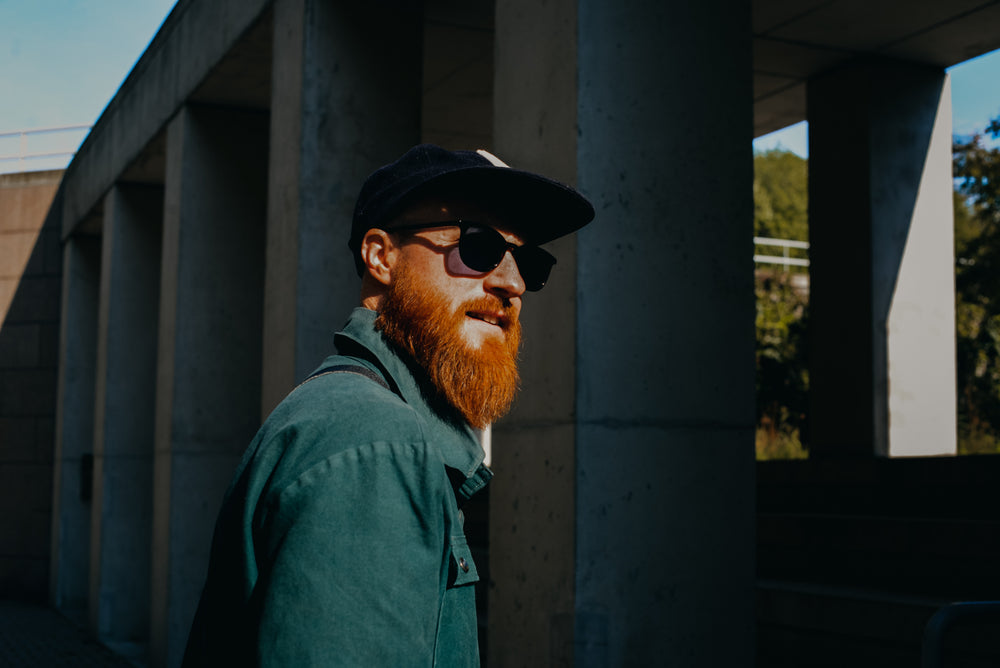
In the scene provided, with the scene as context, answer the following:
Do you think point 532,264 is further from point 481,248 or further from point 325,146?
point 325,146

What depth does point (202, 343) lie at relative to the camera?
8.73m

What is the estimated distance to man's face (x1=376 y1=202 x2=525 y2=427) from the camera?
5.72ft

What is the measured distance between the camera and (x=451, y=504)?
1400 millimetres

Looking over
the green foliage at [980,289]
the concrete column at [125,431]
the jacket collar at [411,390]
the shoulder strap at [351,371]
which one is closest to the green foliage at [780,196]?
the green foliage at [980,289]

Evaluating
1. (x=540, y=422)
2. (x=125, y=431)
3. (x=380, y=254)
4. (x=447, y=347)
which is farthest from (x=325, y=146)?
(x=125, y=431)

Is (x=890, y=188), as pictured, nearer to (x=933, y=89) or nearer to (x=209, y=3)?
(x=933, y=89)

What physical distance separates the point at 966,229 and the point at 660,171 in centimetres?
3878

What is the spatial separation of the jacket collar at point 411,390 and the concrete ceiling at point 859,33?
6.39 meters

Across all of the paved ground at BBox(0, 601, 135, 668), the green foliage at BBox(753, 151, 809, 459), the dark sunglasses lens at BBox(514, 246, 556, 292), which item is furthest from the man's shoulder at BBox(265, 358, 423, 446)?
the paved ground at BBox(0, 601, 135, 668)

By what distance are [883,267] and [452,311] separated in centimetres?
741

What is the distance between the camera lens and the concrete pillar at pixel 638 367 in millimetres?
3912

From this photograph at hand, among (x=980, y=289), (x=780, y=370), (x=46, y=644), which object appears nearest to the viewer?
(x=46, y=644)

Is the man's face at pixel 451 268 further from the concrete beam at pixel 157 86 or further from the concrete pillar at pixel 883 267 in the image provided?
the concrete pillar at pixel 883 267

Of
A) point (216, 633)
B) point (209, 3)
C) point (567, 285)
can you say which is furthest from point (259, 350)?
point (216, 633)
